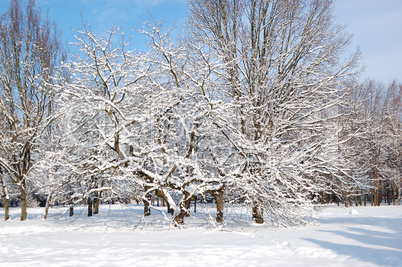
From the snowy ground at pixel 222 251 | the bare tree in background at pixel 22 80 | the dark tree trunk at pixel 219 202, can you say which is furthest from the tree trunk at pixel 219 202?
the bare tree in background at pixel 22 80

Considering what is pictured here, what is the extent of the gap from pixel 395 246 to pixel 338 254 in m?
1.50

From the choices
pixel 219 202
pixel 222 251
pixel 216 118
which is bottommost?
pixel 222 251

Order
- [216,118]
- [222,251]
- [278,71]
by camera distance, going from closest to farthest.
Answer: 1. [222,251]
2. [216,118]
3. [278,71]

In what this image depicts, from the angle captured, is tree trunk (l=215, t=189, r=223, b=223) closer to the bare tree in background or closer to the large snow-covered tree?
the large snow-covered tree

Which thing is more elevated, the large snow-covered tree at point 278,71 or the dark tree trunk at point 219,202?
the large snow-covered tree at point 278,71

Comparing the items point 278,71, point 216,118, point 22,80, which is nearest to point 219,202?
point 216,118

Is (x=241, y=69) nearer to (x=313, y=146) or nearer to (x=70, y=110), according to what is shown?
(x=313, y=146)

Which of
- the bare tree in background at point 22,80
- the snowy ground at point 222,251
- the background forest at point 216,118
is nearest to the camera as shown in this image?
the snowy ground at point 222,251

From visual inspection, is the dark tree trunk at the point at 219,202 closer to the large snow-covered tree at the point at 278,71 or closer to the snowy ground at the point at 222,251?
the large snow-covered tree at the point at 278,71

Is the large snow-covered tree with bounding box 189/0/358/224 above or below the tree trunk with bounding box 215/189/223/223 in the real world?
above

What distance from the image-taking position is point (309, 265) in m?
5.05

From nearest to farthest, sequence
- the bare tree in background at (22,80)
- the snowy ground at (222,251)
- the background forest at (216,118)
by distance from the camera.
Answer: the snowy ground at (222,251)
the background forest at (216,118)
the bare tree in background at (22,80)

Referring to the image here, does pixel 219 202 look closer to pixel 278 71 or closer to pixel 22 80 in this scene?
pixel 278 71

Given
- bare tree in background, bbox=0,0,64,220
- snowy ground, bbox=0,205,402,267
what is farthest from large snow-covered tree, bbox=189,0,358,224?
bare tree in background, bbox=0,0,64,220
